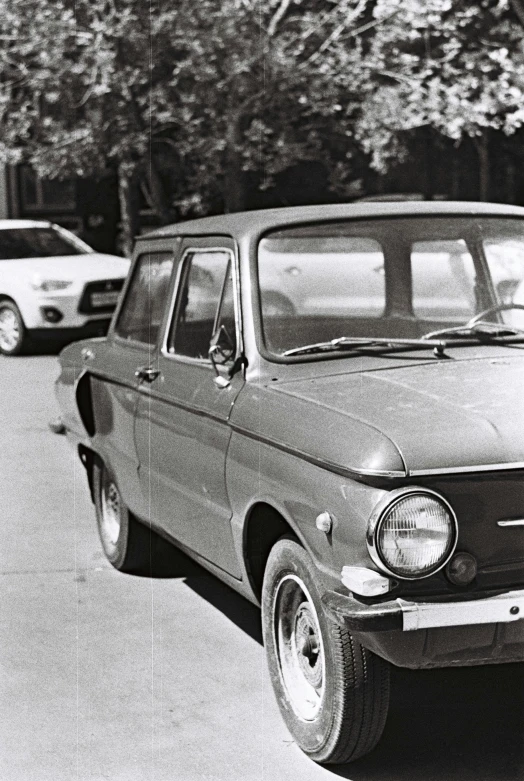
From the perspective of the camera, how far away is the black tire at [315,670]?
3709mm

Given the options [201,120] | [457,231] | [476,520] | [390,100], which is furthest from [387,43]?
[476,520]

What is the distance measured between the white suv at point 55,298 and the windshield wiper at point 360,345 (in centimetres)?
1054

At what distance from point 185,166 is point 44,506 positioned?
45.8 feet

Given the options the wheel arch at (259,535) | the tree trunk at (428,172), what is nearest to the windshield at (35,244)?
the wheel arch at (259,535)

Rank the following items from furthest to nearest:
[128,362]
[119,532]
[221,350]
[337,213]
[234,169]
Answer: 1. [234,169]
2. [119,532]
3. [128,362]
4. [337,213]
5. [221,350]

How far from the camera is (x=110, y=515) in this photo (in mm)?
6340

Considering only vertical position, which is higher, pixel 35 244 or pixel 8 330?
pixel 35 244

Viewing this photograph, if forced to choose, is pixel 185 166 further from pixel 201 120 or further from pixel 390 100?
pixel 390 100

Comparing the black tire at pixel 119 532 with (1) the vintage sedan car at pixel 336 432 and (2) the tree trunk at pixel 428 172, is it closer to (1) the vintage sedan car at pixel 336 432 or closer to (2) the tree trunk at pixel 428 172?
(1) the vintage sedan car at pixel 336 432

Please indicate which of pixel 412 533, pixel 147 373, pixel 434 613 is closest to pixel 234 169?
pixel 147 373

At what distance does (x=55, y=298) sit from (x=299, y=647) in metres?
11.2

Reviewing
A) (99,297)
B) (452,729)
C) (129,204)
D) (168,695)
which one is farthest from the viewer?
(129,204)

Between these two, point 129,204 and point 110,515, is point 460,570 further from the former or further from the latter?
point 129,204

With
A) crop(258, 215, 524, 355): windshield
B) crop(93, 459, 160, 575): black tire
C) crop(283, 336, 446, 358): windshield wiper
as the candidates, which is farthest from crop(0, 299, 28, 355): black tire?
crop(283, 336, 446, 358): windshield wiper
